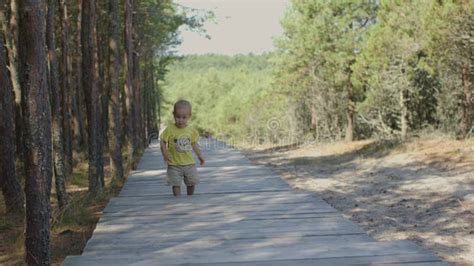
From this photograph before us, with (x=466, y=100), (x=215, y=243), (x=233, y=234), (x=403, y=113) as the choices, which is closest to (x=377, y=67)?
(x=403, y=113)

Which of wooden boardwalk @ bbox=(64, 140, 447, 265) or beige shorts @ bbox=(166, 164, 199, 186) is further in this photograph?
beige shorts @ bbox=(166, 164, 199, 186)

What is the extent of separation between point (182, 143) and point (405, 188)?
751cm

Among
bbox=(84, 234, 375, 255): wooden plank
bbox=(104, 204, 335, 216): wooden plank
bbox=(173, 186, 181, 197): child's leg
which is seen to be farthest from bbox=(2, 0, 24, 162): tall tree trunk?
bbox=(84, 234, 375, 255): wooden plank

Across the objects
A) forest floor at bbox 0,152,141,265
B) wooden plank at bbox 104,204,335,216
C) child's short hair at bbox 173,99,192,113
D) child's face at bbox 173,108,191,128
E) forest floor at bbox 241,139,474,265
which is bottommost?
forest floor at bbox 241,139,474,265

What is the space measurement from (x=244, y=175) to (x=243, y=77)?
356ft

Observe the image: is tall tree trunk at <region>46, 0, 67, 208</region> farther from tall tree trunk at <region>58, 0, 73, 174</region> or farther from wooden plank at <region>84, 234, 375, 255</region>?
tall tree trunk at <region>58, 0, 73, 174</region>

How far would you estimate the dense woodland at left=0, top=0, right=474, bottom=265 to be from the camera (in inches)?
162

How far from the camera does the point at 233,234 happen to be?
15.7ft

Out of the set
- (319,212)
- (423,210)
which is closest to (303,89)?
(423,210)

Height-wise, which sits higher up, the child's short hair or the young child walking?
the child's short hair

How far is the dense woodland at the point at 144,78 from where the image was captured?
4113 mm

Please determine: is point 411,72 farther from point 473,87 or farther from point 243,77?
point 243,77

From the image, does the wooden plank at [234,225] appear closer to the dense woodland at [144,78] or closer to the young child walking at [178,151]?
the dense woodland at [144,78]

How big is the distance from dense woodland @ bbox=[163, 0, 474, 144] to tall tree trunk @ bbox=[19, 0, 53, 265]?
14636 mm
